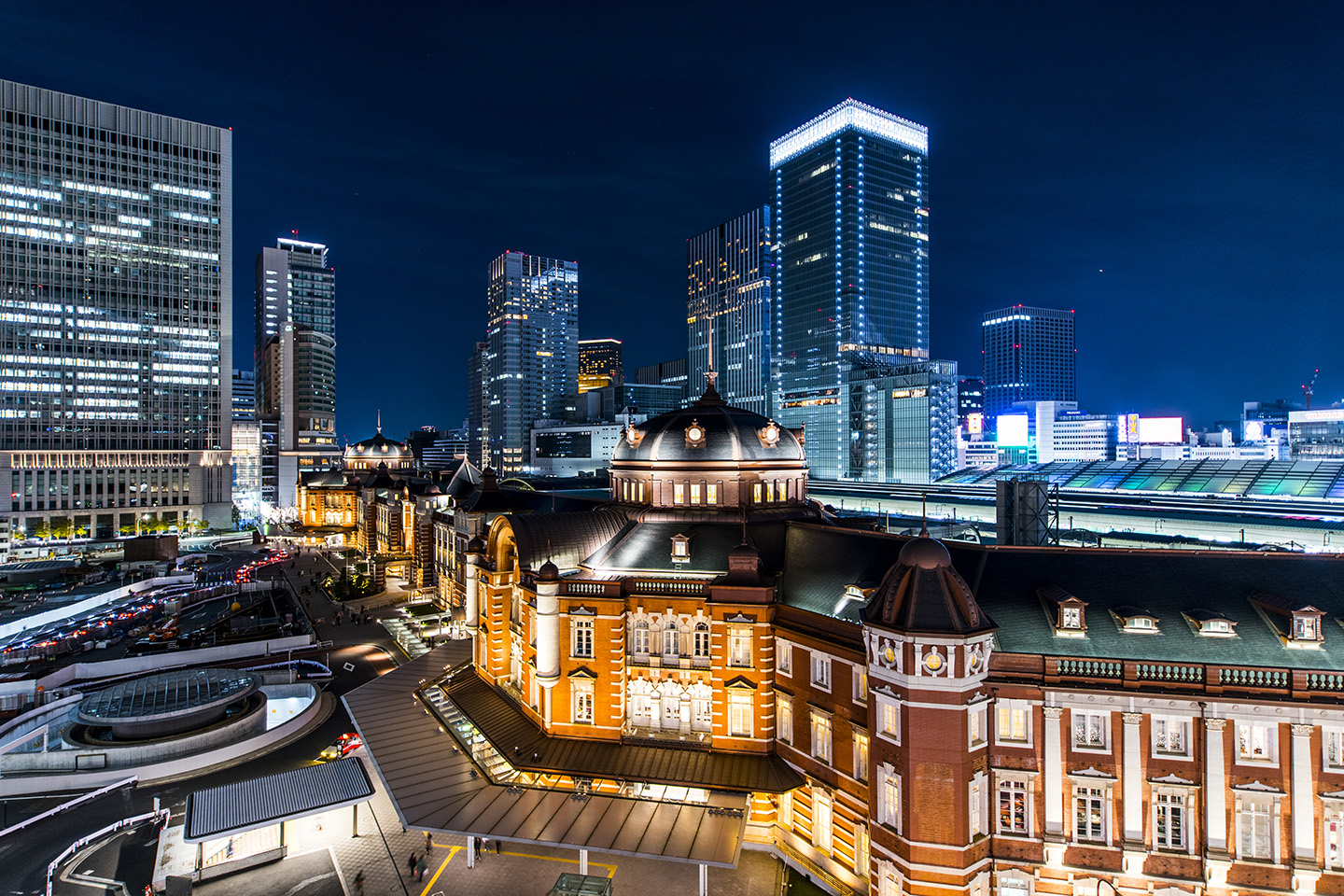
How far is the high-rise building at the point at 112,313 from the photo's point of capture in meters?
116

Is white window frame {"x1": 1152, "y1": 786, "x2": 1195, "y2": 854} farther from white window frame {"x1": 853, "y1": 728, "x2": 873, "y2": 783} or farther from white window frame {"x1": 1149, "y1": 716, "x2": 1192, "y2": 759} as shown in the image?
white window frame {"x1": 853, "y1": 728, "x2": 873, "y2": 783}

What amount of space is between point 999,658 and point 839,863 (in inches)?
475

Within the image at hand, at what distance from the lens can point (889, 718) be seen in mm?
26078

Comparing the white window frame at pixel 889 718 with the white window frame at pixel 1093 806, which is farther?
the white window frame at pixel 889 718

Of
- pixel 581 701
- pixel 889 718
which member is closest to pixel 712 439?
pixel 581 701

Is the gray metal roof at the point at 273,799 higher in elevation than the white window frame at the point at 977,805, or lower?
Answer: lower

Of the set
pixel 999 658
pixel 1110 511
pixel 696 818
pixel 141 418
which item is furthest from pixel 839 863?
pixel 141 418

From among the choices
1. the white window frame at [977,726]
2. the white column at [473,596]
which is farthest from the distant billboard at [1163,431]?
the white column at [473,596]

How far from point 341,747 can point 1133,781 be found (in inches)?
1616

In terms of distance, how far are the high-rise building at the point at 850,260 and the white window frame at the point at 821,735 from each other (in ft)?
448

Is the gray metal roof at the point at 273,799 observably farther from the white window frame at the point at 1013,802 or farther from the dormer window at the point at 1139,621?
the dormer window at the point at 1139,621

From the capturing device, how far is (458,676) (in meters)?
44.8

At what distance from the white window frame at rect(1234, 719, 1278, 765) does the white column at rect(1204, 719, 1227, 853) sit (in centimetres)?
70

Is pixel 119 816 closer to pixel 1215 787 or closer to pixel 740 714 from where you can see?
pixel 740 714
